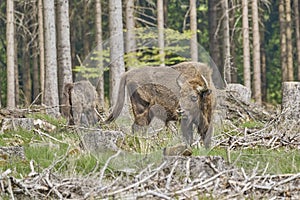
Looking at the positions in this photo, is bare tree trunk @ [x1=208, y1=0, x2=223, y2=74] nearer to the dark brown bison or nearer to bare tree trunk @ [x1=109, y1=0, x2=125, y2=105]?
bare tree trunk @ [x1=109, y1=0, x2=125, y2=105]

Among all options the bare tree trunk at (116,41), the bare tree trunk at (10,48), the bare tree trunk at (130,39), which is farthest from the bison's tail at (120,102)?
the bare tree trunk at (10,48)

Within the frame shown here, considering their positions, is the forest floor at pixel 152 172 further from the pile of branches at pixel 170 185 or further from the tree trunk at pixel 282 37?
the tree trunk at pixel 282 37

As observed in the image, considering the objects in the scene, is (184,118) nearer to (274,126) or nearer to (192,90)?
(192,90)

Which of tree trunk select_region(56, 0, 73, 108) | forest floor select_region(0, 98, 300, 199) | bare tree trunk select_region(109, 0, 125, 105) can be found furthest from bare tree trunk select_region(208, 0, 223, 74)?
forest floor select_region(0, 98, 300, 199)

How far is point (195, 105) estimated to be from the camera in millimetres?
8469

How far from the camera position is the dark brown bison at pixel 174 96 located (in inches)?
330

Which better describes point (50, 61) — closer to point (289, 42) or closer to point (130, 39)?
point (130, 39)

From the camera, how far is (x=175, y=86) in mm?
9297

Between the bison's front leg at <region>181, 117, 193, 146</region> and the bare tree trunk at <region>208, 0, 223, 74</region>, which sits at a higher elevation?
the bare tree trunk at <region>208, 0, 223, 74</region>

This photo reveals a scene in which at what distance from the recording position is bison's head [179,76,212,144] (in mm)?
8258

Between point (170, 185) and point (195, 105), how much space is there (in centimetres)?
290

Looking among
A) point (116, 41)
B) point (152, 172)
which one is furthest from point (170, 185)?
point (116, 41)

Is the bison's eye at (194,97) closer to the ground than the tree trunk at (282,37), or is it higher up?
closer to the ground

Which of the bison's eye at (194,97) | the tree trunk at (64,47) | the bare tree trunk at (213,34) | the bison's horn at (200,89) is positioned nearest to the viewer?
the bison's horn at (200,89)
